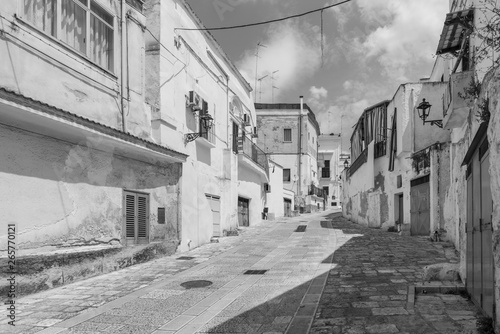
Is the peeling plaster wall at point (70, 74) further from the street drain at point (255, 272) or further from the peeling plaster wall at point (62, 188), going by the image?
the street drain at point (255, 272)

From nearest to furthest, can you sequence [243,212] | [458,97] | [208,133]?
[458,97] → [208,133] → [243,212]

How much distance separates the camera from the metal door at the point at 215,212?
1650cm

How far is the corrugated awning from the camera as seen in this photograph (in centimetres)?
927

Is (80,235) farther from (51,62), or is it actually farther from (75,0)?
(75,0)

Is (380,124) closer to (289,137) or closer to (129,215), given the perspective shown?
(129,215)

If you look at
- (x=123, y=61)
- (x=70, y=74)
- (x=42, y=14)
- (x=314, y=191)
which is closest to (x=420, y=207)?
(x=123, y=61)

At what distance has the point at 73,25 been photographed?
9367mm

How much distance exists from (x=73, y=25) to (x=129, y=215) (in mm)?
4672

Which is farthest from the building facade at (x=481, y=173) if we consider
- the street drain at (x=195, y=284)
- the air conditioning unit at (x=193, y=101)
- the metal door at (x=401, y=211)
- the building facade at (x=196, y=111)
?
the metal door at (x=401, y=211)

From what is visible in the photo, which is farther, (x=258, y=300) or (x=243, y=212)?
(x=243, y=212)

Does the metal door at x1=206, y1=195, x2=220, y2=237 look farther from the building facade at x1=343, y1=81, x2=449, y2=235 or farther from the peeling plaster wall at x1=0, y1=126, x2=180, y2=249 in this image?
the building facade at x1=343, y1=81, x2=449, y2=235

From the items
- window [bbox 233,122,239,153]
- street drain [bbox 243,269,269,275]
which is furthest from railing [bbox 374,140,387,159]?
street drain [bbox 243,269,269,275]

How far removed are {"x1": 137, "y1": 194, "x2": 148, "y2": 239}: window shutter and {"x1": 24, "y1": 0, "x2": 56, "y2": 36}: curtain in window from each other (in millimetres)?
4640

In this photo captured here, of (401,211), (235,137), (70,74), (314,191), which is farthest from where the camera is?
(314,191)
